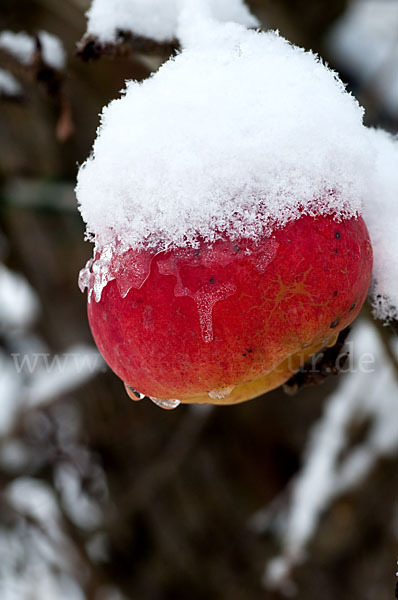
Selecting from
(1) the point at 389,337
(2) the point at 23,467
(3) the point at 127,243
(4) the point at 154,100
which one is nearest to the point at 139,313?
(3) the point at 127,243

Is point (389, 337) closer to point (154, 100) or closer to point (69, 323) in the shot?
point (154, 100)

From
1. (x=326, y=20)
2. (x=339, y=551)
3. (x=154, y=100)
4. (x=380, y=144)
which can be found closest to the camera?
(x=154, y=100)

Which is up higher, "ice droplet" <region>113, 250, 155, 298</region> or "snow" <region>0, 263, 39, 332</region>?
"ice droplet" <region>113, 250, 155, 298</region>

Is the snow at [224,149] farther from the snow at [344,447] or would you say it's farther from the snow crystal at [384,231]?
the snow at [344,447]

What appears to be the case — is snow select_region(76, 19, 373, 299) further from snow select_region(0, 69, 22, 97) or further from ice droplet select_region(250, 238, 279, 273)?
snow select_region(0, 69, 22, 97)

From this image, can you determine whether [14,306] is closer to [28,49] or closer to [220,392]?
[28,49]

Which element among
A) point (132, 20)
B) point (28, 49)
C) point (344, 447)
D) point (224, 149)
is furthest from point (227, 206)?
point (344, 447)

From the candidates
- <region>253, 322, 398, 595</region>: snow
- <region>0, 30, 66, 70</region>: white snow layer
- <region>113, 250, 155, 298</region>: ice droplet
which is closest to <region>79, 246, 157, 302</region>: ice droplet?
<region>113, 250, 155, 298</region>: ice droplet

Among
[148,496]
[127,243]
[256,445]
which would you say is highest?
[127,243]
